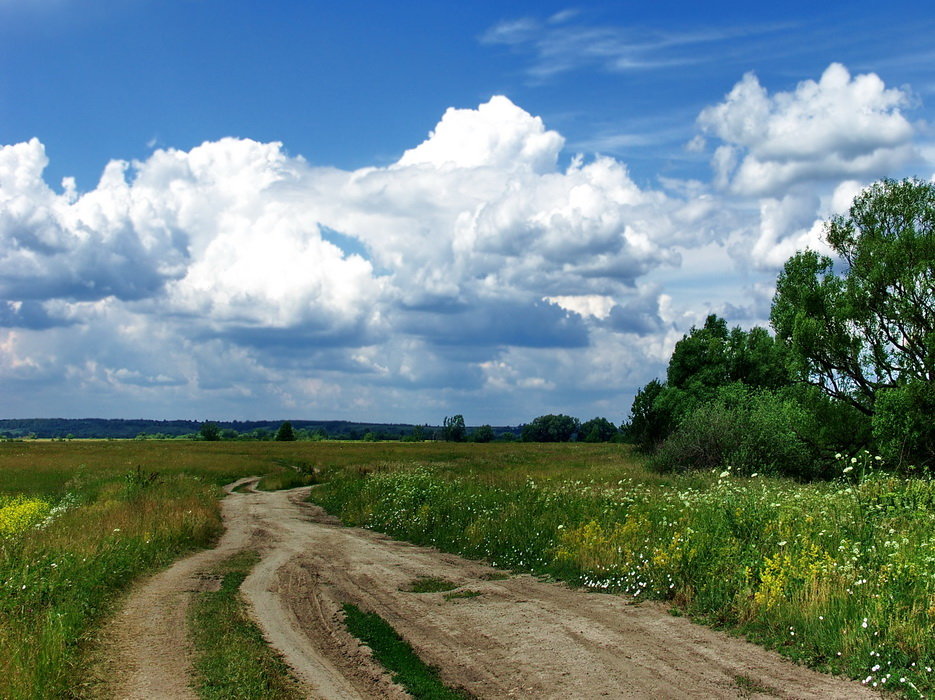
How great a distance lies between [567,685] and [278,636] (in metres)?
4.41

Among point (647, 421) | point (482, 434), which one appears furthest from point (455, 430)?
point (647, 421)

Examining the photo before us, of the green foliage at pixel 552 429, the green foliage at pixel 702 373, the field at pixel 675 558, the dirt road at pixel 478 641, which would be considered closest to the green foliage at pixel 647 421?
the green foliage at pixel 702 373

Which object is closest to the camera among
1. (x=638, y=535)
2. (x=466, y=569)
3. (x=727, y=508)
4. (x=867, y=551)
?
(x=867, y=551)

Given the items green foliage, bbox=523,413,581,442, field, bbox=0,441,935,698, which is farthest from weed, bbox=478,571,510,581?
green foliage, bbox=523,413,581,442

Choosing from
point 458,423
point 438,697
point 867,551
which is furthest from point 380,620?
point 458,423

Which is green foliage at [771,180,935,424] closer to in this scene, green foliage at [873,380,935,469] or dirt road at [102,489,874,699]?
green foliage at [873,380,935,469]

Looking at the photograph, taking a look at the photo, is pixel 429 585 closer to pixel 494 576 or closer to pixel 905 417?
pixel 494 576

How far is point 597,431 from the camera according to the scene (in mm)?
164250

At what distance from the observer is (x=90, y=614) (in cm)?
1063

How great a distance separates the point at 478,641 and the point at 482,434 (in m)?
179

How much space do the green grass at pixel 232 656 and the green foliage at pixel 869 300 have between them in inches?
1127

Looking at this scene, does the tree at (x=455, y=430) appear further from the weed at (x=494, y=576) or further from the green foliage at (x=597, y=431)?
the weed at (x=494, y=576)

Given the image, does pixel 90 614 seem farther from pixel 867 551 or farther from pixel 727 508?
pixel 867 551

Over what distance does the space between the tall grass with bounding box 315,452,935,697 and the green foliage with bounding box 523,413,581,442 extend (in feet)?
547
